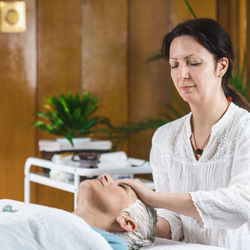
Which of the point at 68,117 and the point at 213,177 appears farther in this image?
the point at 68,117

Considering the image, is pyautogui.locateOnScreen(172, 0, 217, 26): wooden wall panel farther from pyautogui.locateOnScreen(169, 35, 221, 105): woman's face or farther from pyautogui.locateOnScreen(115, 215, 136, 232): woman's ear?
pyautogui.locateOnScreen(115, 215, 136, 232): woman's ear

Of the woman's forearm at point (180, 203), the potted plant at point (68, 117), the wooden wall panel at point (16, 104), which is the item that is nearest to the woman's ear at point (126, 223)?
the woman's forearm at point (180, 203)

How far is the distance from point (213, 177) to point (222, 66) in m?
0.38

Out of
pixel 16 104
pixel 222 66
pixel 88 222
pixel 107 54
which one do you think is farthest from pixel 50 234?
pixel 107 54

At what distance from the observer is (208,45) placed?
5.56ft

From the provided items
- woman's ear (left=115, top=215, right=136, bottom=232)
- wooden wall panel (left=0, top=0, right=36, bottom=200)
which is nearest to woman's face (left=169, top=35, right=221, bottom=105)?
woman's ear (left=115, top=215, right=136, bottom=232)

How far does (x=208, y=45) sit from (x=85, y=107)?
173cm

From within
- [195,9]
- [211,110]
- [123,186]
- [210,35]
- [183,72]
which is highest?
[195,9]

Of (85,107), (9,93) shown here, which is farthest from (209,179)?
(9,93)

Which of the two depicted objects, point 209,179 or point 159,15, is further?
point 159,15

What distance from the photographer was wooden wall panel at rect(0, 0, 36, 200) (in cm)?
366

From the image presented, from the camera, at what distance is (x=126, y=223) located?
1640 mm

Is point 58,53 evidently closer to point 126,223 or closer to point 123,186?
point 123,186

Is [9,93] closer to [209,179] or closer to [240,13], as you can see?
[240,13]
